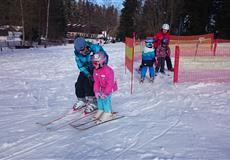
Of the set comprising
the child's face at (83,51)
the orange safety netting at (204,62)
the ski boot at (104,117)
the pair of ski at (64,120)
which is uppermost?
the child's face at (83,51)

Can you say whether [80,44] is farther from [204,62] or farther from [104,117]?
[204,62]

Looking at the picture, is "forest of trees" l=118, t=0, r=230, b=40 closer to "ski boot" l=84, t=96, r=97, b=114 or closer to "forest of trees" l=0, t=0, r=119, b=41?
"forest of trees" l=0, t=0, r=119, b=41

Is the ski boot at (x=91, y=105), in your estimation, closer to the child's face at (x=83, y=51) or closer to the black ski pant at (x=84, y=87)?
the black ski pant at (x=84, y=87)

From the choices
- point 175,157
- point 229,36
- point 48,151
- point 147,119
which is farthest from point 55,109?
point 229,36

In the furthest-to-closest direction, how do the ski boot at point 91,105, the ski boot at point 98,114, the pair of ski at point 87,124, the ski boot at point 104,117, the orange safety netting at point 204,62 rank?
1. the orange safety netting at point 204,62
2. the ski boot at point 91,105
3. the ski boot at point 98,114
4. the ski boot at point 104,117
5. the pair of ski at point 87,124

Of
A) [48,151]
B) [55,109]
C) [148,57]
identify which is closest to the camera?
[48,151]

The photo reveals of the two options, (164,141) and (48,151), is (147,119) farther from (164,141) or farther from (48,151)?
(48,151)

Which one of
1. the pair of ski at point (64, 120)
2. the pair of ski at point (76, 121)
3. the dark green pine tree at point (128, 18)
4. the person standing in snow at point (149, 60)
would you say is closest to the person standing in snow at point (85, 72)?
the pair of ski at point (64, 120)

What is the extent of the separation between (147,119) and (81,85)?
1648mm

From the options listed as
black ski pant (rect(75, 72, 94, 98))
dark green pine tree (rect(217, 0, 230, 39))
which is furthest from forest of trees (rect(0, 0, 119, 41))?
black ski pant (rect(75, 72, 94, 98))

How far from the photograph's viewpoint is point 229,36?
4262 cm

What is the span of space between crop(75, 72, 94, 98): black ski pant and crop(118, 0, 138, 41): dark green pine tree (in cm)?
6982

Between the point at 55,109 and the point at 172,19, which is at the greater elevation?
the point at 172,19

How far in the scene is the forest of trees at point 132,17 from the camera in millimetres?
47969
